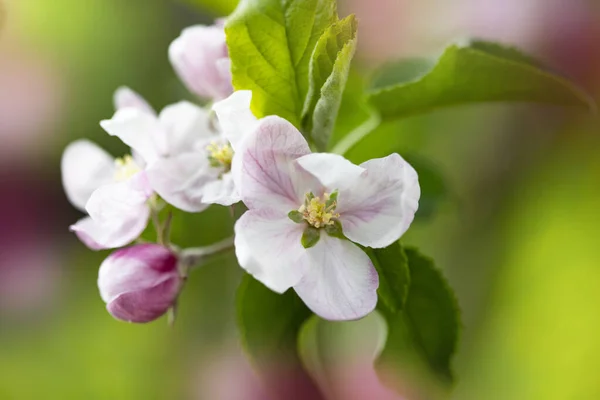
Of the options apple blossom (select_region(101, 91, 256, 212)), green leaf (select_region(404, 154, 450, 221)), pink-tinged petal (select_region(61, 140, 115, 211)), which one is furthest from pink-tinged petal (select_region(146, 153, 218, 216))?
green leaf (select_region(404, 154, 450, 221))

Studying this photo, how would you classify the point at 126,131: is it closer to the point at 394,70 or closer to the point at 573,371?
the point at 394,70

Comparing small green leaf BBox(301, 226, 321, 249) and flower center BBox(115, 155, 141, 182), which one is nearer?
small green leaf BBox(301, 226, 321, 249)

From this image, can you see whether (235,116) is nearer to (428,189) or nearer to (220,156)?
(220,156)

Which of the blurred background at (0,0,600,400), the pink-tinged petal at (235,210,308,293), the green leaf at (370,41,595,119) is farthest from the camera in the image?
the blurred background at (0,0,600,400)

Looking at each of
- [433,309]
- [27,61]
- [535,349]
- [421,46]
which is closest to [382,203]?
[433,309]

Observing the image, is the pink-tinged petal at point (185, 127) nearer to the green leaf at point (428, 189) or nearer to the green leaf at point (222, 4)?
the green leaf at point (222, 4)

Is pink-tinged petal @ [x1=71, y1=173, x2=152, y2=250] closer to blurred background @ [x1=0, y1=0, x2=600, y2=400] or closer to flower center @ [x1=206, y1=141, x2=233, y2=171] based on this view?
flower center @ [x1=206, y1=141, x2=233, y2=171]

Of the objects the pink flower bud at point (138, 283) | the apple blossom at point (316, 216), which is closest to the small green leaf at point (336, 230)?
the apple blossom at point (316, 216)
